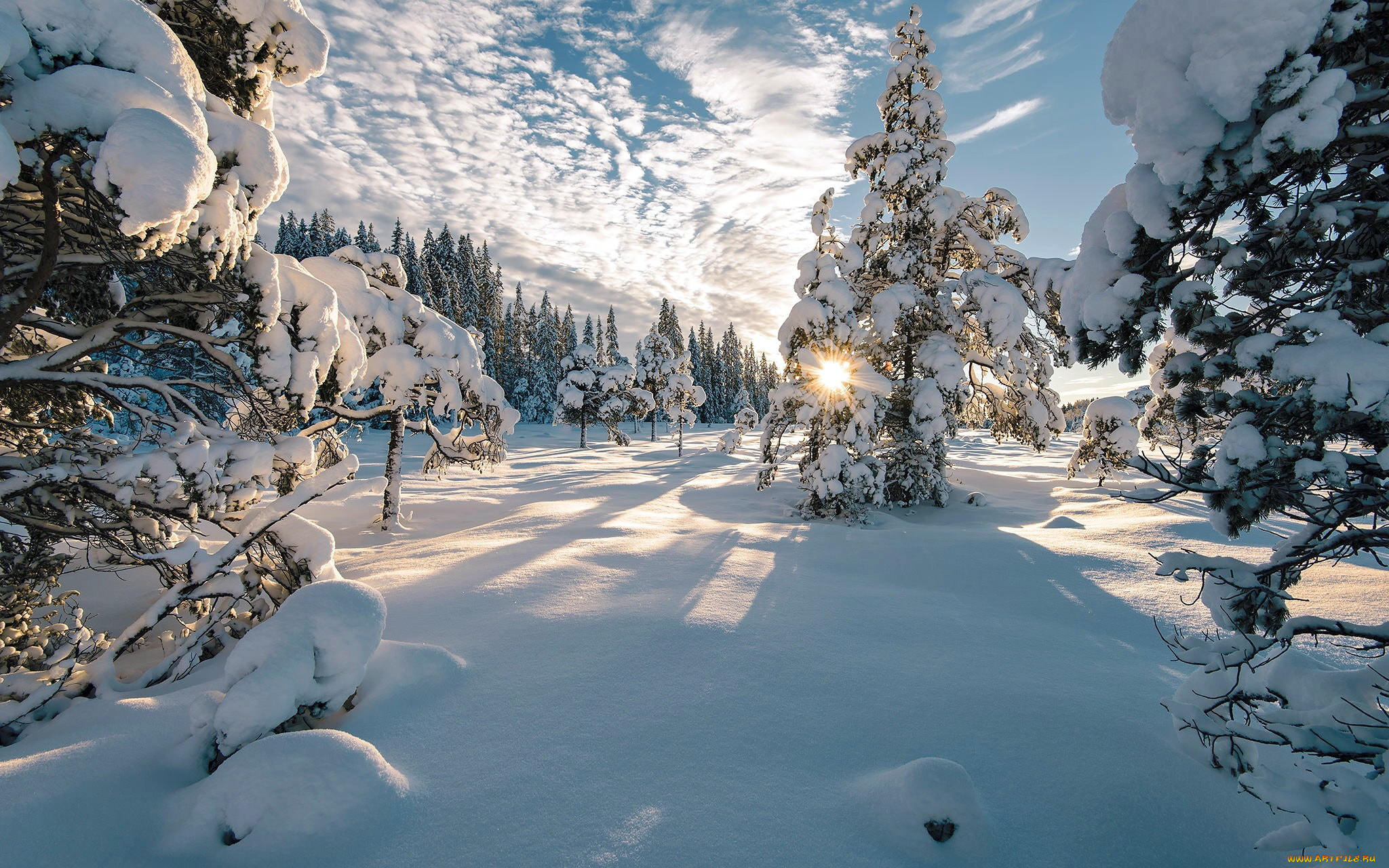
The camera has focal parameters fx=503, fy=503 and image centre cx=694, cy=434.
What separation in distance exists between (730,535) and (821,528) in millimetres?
2215

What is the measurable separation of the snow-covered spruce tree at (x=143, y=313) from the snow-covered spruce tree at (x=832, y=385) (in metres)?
8.69

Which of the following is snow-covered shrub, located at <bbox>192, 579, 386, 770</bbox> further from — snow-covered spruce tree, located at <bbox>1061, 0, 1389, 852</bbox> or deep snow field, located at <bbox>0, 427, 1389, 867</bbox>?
snow-covered spruce tree, located at <bbox>1061, 0, 1389, 852</bbox>

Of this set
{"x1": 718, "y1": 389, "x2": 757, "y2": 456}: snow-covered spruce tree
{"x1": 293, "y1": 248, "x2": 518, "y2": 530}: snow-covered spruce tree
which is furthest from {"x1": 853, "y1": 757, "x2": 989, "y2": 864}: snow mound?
{"x1": 718, "y1": 389, "x2": 757, "y2": 456}: snow-covered spruce tree

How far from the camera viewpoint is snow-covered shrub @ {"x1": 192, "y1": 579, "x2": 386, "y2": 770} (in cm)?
306

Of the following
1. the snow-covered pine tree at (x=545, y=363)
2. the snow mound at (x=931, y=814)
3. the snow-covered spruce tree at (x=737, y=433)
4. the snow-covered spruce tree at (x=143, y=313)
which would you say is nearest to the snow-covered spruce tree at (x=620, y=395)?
the snow-covered pine tree at (x=545, y=363)

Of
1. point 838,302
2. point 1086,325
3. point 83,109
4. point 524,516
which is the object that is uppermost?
point 838,302

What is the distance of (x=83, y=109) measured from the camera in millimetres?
2674

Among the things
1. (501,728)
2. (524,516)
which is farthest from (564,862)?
(524,516)

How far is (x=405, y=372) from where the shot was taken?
947 centimetres

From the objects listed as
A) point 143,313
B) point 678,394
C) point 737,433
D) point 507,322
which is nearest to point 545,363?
point 507,322

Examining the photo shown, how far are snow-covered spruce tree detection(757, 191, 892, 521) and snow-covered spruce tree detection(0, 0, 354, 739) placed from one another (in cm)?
869

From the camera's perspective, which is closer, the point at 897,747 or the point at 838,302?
the point at 897,747

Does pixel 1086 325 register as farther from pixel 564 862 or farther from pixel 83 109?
pixel 83 109

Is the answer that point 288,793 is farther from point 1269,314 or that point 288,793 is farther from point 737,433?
point 737,433
